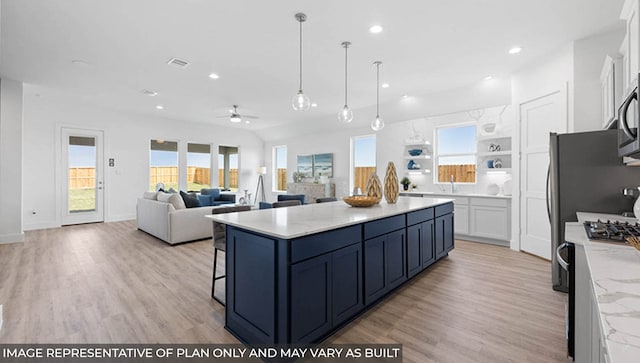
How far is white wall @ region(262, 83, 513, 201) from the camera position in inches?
201

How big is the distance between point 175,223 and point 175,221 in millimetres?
34

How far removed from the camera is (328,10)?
9.09ft

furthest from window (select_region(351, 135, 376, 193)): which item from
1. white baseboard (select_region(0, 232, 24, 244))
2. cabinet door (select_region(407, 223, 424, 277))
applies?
white baseboard (select_region(0, 232, 24, 244))

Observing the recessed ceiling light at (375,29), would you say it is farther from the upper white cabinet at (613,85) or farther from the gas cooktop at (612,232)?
the gas cooktop at (612,232)

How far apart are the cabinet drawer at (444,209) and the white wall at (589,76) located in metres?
1.75

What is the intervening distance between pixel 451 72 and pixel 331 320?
4.16 m

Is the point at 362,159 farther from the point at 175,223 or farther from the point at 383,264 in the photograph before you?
the point at 383,264

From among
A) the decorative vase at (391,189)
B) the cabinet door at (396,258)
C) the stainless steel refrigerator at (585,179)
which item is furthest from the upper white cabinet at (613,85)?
the cabinet door at (396,258)

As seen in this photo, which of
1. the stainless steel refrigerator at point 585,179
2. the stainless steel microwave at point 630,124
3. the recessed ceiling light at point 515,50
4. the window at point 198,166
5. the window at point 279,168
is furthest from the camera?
the window at point 279,168

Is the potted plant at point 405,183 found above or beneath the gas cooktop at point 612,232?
above

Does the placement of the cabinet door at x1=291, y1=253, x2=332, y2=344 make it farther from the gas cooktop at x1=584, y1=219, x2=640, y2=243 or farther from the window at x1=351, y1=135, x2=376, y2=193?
the window at x1=351, y1=135, x2=376, y2=193

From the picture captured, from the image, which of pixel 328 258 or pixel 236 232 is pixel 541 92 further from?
pixel 236 232

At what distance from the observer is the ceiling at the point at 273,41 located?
275 centimetres

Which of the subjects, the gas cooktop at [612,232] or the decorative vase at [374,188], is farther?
the decorative vase at [374,188]
